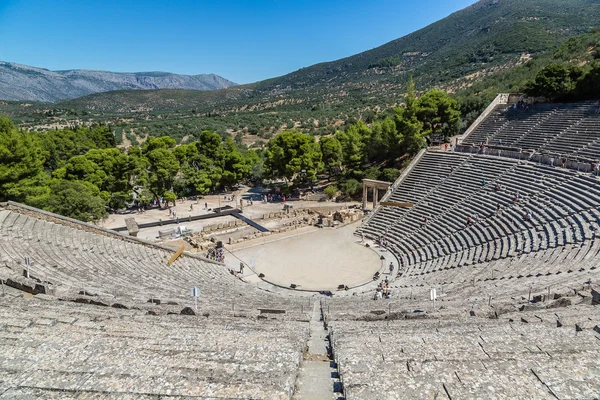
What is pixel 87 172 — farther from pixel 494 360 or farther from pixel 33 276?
pixel 494 360

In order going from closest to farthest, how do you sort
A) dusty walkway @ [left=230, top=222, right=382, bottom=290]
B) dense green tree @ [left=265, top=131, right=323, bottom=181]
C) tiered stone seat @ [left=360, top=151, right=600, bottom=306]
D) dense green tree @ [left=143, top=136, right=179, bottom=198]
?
tiered stone seat @ [left=360, top=151, right=600, bottom=306]
dusty walkway @ [left=230, top=222, right=382, bottom=290]
dense green tree @ [left=143, top=136, right=179, bottom=198]
dense green tree @ [left=265, top=131, right=323, bottom=181]

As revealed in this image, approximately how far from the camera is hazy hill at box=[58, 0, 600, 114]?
78.5 m

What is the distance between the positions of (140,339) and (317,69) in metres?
174

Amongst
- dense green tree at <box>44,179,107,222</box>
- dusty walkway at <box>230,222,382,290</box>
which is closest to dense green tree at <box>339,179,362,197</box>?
dusty walkway at <box>230,222,382,290</box>

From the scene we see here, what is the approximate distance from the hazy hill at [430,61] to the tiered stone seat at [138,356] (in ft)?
244

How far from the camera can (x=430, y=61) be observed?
107 metres

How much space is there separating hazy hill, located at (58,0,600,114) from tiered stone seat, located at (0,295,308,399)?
74.3 metres

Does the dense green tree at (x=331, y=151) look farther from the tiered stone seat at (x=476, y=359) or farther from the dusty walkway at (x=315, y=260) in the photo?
the tiered stone seat at (x=476, y=359)

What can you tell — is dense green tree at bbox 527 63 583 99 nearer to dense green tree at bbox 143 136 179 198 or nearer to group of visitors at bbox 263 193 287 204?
group of visitors at bbox 263 193 287 204

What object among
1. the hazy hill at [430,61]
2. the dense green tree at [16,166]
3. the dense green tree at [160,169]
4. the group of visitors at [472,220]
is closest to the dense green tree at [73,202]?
the dense green tree at [16,166]

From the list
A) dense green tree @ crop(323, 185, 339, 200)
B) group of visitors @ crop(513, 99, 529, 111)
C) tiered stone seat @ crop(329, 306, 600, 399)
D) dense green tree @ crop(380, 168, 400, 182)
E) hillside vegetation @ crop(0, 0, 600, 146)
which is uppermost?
hillside vegetation @ crop(0, 0, 600, 146)

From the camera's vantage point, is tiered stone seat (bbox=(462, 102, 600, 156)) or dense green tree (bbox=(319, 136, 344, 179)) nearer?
tiered stone seat (bbox=(462, 102, 600, 156))

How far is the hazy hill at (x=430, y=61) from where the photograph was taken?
78.5m

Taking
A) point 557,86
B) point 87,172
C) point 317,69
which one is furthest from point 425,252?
point 317,69
